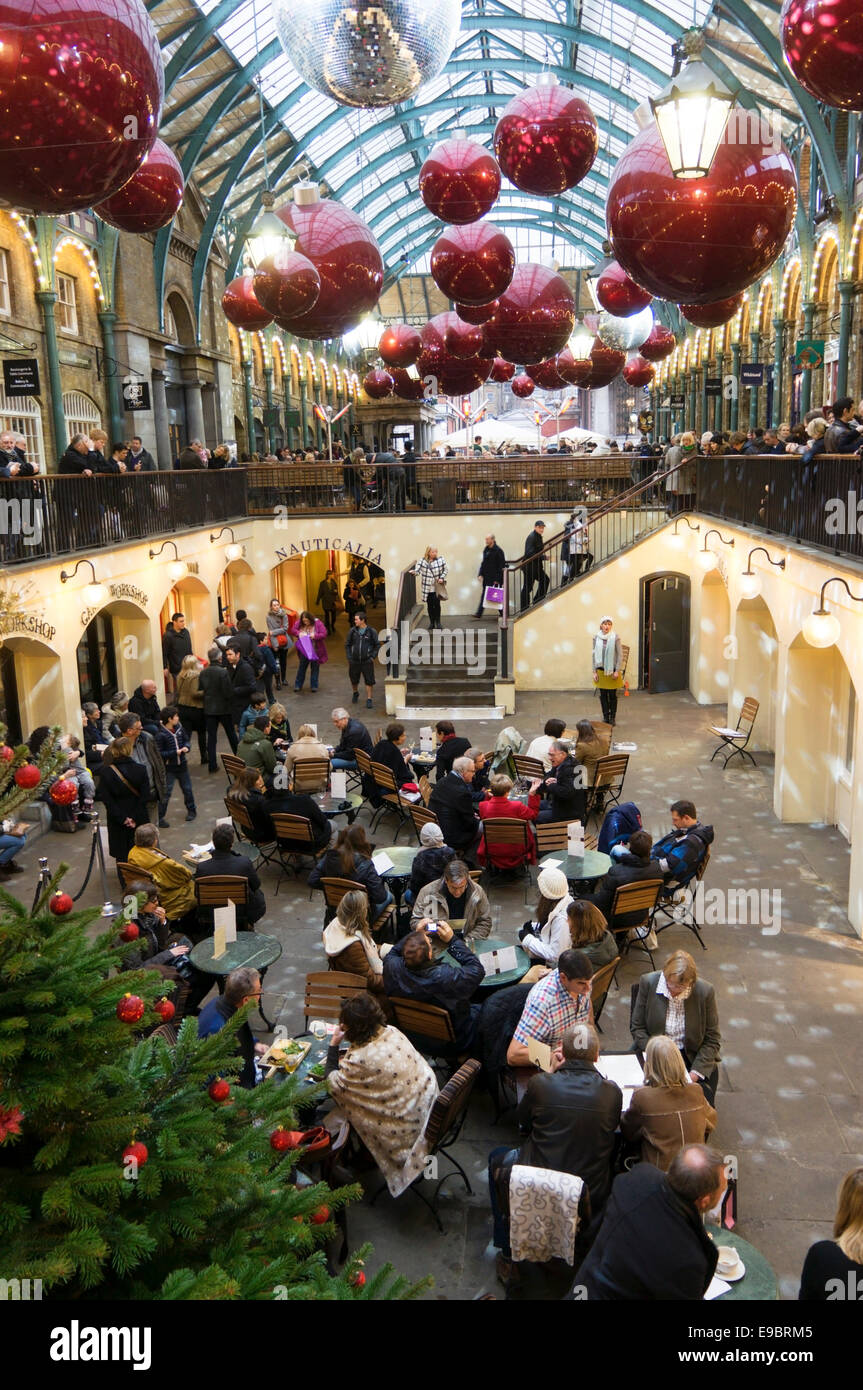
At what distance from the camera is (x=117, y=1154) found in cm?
261

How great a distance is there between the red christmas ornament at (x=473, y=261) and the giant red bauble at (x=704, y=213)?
13.1 feet

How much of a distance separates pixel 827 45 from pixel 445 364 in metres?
11.7

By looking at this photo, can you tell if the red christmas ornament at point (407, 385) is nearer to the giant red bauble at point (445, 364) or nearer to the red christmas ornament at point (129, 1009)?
the giant red bauble at point (445, 364)

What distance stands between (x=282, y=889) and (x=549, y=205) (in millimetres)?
38590

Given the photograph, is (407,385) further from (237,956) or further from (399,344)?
(237,956)

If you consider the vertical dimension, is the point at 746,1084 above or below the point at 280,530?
below

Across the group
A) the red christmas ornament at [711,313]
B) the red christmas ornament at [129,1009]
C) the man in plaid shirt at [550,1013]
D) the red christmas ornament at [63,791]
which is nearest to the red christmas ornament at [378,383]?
the red christmas ornament at [711,313]

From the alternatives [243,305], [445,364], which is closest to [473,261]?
[243,305]

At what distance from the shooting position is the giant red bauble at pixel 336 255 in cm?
832

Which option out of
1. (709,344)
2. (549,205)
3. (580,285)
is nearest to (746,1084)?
(709,344)

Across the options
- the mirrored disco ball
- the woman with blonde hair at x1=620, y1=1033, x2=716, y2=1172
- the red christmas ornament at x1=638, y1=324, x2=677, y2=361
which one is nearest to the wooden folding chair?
the red christmas ornament at x1=638, y1=324, x2=677, y2=361

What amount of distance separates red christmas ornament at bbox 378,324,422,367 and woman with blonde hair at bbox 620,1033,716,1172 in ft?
37.7
